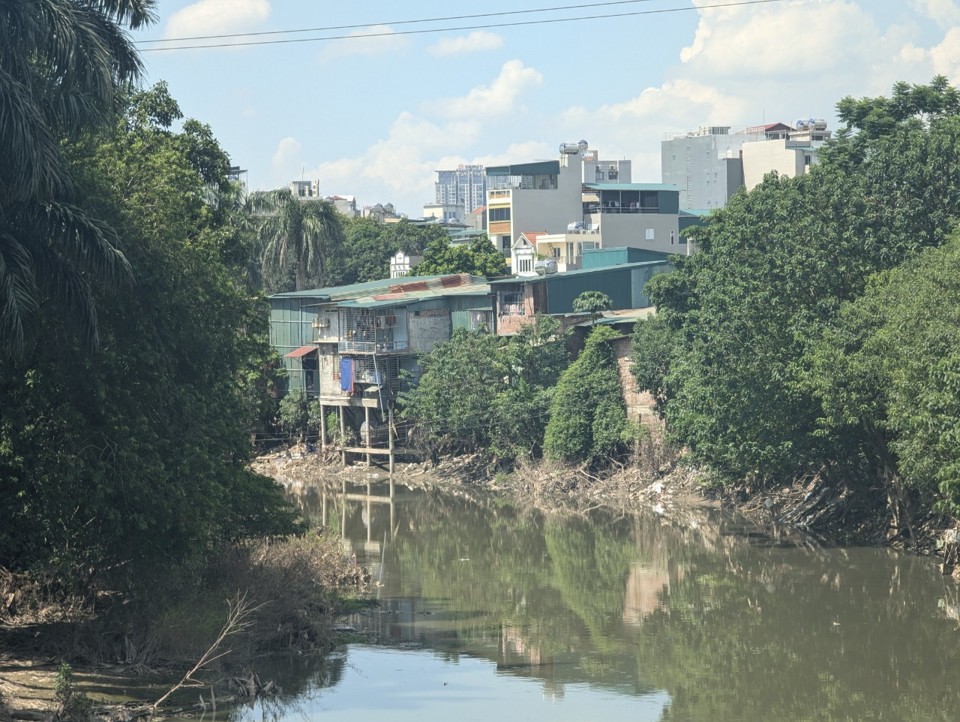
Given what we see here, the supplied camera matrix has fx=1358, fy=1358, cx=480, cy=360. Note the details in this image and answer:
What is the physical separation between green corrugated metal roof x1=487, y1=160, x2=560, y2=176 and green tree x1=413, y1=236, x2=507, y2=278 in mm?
10591

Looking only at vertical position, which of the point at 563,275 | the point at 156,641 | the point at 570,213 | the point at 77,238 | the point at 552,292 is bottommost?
the point at 156,641

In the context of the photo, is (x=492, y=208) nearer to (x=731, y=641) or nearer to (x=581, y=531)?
(x=581, y=531)

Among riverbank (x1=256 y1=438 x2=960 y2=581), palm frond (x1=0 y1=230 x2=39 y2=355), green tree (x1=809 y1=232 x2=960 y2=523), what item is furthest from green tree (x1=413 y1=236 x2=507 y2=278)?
palm frond (x1=0 y1=230 x2=39 y2=355)

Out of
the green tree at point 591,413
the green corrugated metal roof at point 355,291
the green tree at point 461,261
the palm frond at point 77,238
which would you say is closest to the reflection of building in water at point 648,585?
the green tree at point 591,413

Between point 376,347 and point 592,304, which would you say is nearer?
point 592,304

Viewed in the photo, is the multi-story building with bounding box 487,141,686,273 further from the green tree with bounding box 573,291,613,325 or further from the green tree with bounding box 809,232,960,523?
the green tree with bounding box 809,232,960,523

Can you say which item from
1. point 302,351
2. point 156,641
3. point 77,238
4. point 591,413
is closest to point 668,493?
point 591,413

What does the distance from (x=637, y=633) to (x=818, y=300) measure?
438 inches

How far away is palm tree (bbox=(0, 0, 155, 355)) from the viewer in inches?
694

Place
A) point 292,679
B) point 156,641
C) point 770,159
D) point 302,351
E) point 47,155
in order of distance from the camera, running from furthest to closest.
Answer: point 770,159
point 302,351
point 292,679
point 156,641
point 47,155

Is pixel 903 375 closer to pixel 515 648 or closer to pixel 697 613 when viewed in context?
pixel 697 613

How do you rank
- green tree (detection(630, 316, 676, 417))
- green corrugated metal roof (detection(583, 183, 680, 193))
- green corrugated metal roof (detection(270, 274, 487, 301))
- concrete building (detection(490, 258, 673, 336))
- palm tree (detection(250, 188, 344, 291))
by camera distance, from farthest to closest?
1. green corrugated metal roof (detection(583, 183, 680, 193))
2. palm tree (detection(250, 188, 344, 291))
3. green corrugated metal roof (detection(270, 274, 487, 301))
4. concrete building (detection(490, 258, 673, 336))
5. green tree (detection(630, 316, 676, 417))

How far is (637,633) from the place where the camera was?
26.2m

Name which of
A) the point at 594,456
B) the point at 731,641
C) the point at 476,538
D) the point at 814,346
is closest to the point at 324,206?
the point at 594,456
